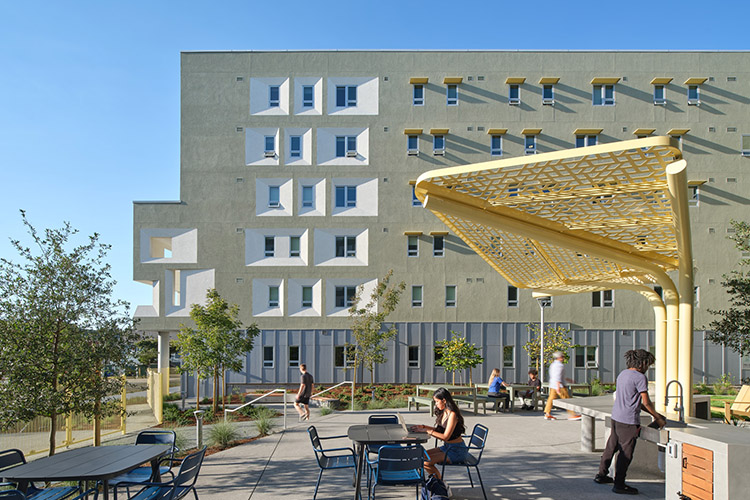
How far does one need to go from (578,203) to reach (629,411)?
392 centimetres

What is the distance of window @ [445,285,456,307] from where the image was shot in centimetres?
2966

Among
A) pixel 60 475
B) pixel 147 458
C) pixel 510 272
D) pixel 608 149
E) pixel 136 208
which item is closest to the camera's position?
pixel 60 475

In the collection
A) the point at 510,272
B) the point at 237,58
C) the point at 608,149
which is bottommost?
the point at 510,272

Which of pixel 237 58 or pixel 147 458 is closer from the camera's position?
pixel 147 458

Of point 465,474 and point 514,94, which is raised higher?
point 514,94

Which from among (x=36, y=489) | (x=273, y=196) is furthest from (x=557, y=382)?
(x=273, y=196)

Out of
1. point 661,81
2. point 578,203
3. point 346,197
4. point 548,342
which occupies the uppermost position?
point 661,81

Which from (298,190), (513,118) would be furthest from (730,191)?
(298,190)

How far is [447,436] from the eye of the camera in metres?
8.05

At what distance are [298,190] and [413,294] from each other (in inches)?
331

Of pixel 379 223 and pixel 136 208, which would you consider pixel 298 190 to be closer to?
pixel 379 223

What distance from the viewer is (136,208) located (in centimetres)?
2962

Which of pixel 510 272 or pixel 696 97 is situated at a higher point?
pixel 696 97

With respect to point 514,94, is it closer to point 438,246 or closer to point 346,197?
point 438,246
